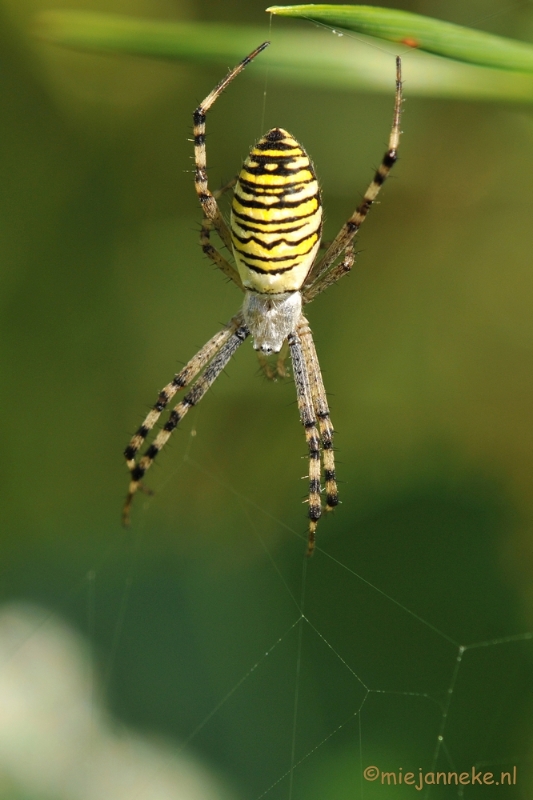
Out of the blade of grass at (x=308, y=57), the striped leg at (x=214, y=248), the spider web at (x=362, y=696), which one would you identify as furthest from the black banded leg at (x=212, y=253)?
the spider web at (x=362, y=696)

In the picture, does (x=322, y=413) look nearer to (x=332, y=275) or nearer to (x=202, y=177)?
(x=332, y=275)

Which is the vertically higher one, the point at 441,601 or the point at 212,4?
the point at 212,4

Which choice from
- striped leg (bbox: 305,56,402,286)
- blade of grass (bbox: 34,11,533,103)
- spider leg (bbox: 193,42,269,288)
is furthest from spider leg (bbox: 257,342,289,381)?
blade of grass (bbox: 34,11,533,103)

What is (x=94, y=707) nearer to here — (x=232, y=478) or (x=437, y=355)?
(x=232, y=478)

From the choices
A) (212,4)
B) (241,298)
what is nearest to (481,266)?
(241,298)

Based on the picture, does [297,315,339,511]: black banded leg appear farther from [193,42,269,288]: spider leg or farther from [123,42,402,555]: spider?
[193,42,269,288]: spider leg

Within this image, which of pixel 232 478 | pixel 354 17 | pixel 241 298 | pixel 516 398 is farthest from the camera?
pixel 241 298

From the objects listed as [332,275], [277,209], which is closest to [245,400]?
[332,275]
